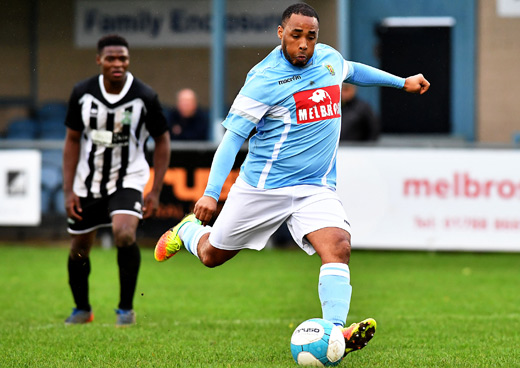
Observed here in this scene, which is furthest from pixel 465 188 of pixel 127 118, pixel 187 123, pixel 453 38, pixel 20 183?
pixel 127 118

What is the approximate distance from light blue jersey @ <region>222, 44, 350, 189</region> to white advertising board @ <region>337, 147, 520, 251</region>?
6.74 metres

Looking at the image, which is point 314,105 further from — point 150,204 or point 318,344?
point 150,204

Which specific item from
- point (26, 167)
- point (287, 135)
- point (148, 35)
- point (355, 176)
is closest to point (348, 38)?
point (148, 35)

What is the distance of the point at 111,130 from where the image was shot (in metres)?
7.65

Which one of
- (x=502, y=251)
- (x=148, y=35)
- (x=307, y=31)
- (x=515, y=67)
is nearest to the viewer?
(x=307, y=31)

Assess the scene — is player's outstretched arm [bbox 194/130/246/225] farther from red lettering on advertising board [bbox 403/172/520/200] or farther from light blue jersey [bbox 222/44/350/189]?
red lettering on advertising board [bbox 403/172/520/200]

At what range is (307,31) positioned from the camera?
5.71 meters

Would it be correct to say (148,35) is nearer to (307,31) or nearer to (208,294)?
(208,294)

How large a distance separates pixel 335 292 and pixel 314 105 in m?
1.11

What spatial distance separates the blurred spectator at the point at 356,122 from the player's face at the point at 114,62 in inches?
240

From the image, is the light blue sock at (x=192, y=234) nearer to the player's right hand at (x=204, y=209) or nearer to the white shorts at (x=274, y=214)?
the white shorts at (x=274, y=214)

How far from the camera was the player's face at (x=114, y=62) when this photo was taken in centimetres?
754

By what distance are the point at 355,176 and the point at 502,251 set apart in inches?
81.8

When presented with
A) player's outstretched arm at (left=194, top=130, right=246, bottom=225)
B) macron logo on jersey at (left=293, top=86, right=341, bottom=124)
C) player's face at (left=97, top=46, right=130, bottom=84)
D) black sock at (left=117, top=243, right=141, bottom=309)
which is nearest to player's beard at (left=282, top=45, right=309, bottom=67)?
macron logo on jersey at (left=293, top=86, right=341, bottom=124)
